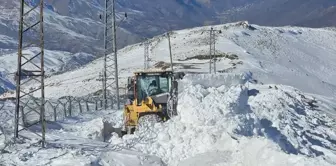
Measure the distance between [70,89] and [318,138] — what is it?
177 ft

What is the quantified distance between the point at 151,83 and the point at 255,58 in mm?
69879

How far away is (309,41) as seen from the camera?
5315 inches

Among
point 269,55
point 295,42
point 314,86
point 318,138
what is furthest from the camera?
point 295,42

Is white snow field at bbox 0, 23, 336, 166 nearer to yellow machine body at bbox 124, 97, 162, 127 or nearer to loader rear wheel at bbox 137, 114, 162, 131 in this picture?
loader rear wheel at bbox 137, 114, 162, 131

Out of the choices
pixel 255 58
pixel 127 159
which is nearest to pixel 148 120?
pixel 127 159

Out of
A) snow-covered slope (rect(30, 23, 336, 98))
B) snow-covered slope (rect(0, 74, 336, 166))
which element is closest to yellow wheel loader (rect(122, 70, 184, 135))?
snow-covered slope (rect(0, 74, 336, 166))

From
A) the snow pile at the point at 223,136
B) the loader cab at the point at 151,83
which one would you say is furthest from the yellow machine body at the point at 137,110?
the snow pile at the point at 223,136

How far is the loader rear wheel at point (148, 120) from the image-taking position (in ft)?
72.3

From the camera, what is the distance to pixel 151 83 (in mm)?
24375

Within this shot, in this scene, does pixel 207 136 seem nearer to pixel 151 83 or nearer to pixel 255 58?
pixel 151 83

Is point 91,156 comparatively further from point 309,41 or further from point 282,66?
point 309,41

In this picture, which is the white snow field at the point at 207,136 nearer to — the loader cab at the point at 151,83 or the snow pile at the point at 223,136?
the snow pile at the point at 223,136

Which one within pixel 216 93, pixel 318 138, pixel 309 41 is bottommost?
pixel 318 138

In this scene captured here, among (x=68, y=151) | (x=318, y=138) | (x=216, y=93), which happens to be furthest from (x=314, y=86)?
(x=68, y=151)
